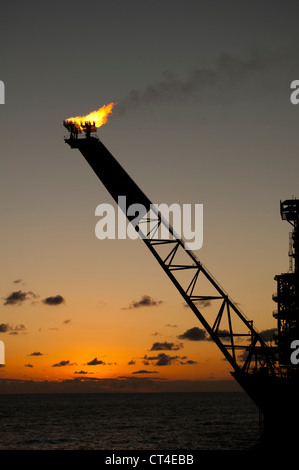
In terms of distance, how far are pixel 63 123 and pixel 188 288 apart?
613 inches

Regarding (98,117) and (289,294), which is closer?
(98,117)

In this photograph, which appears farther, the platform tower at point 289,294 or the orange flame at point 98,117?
the platform tower at point 289,294

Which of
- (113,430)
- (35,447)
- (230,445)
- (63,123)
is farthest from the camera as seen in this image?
(113,430)

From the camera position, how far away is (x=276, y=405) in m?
39.5

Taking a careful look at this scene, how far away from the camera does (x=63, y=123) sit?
4212 cm

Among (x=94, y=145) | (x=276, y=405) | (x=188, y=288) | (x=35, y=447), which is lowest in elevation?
(x=35, y=447)

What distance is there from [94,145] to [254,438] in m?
34.6

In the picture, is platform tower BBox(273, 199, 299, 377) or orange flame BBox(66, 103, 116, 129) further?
platform tower BBox(273, 199, 299, 377)

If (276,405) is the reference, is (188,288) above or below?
above
